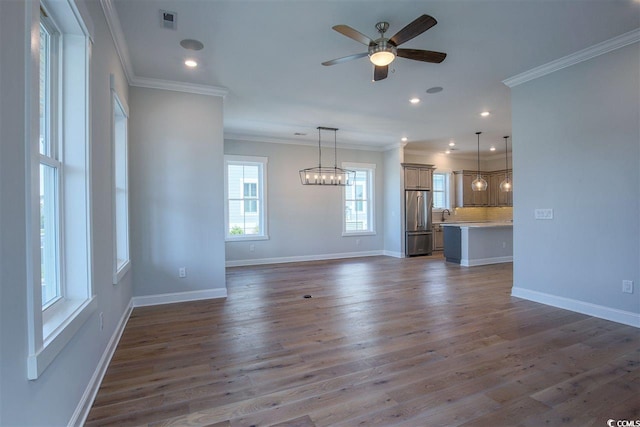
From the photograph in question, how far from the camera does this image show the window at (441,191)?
947cm

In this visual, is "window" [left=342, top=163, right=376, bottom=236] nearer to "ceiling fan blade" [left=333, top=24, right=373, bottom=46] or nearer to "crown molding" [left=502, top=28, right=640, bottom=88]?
"crown molding" [left=502, top=28, right=640, bottom=88]

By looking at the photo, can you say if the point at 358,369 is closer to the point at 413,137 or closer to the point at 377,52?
the point at 377,52

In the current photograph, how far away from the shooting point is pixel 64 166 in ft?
6.41

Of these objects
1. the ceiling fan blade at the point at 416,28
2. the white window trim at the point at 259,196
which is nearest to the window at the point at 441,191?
the white window trim at the point at 259,196

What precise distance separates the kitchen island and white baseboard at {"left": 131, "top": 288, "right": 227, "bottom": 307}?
507 cm

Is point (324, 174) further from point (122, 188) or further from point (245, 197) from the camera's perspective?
point (122, 188)

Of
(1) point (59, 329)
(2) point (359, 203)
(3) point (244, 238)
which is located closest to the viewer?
(1) point (59, 329)

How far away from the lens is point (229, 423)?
1.83m

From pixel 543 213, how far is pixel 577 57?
1.76 m

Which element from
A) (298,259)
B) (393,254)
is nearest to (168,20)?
(298,259)

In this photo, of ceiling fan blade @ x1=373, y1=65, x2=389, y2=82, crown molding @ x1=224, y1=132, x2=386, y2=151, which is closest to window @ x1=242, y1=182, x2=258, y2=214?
crown molding @ x1=224, y1=132, x2=386, y2=151

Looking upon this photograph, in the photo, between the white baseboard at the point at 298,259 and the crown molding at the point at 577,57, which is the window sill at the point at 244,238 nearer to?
the white baseboard at the point at 298,259

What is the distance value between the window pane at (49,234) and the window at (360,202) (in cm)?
659

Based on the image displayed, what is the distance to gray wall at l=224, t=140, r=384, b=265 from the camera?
7.15m
